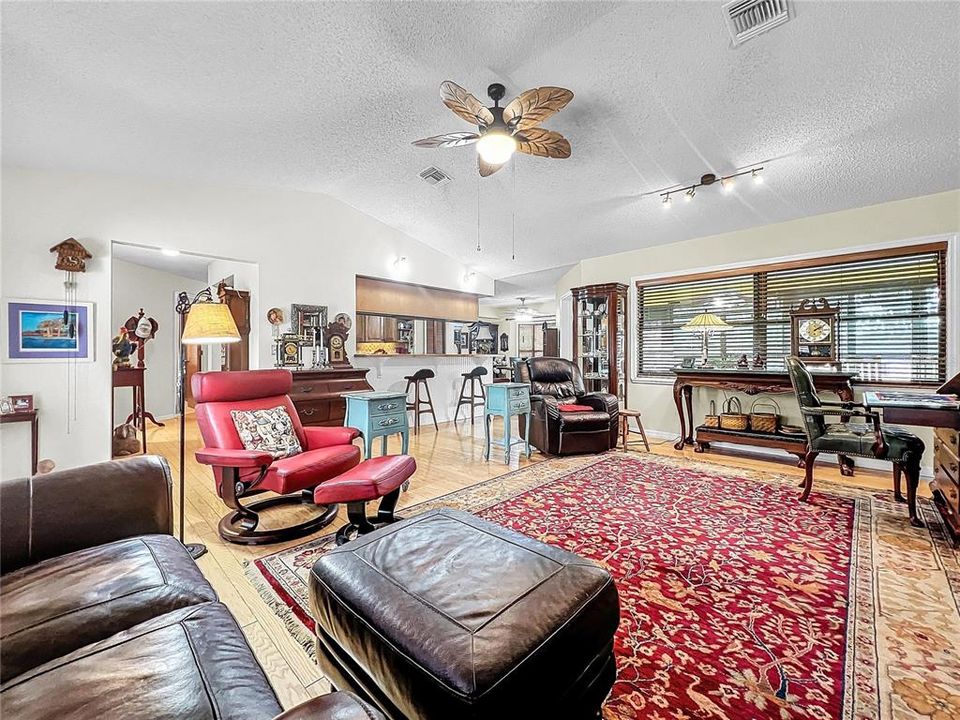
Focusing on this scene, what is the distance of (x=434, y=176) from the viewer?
4.28 meters

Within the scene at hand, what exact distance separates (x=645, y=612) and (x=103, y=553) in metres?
2.01

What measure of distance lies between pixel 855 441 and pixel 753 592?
1.74 metres

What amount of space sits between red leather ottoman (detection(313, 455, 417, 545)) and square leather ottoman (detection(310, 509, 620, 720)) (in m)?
0.84

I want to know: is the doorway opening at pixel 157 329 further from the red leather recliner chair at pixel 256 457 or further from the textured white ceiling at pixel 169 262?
the red leather recliner chair at pixel 256 457

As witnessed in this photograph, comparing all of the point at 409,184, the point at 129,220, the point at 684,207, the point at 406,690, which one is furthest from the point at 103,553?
the point at 684,207

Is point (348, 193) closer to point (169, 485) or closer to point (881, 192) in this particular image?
point (169, 485)

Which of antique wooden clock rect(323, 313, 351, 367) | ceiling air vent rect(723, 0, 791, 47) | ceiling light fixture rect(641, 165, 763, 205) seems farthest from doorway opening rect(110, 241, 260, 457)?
ceiling air vent rect(723, 0, 791, 47)

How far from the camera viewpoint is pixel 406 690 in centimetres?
94

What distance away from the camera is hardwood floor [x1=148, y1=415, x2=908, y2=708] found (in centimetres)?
148

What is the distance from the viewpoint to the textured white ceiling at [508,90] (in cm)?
226

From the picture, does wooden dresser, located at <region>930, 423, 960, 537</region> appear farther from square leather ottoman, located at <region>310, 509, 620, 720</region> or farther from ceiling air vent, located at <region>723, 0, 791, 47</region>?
square leather ottoman, located at <region>310, 509, 620, 720</region>

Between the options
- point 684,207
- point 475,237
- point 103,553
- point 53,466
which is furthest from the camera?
point 475,237

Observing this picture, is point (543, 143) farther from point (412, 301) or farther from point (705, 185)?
point (412, 301)

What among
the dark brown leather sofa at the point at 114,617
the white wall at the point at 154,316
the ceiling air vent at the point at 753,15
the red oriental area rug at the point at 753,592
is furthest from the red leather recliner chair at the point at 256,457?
the white wall at the point at 154,316
